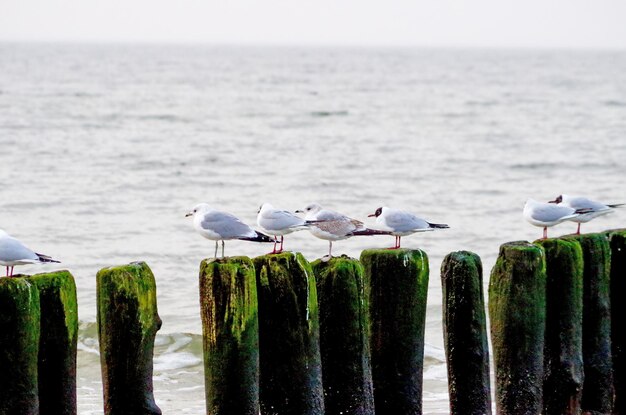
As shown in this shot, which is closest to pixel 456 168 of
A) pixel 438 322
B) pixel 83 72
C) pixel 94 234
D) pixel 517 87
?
pixel 94 234

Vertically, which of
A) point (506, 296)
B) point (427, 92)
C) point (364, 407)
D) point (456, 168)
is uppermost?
point (427, 92)

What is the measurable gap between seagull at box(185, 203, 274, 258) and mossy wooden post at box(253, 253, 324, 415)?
729 mm

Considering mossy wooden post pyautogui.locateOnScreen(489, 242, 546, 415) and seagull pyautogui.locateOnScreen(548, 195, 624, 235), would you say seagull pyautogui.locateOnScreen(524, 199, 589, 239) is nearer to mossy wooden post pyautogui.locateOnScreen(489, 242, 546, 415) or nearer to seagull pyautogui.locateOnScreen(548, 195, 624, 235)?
seagull pyautogui.locateOnScreen(548, 195, 624, 235)

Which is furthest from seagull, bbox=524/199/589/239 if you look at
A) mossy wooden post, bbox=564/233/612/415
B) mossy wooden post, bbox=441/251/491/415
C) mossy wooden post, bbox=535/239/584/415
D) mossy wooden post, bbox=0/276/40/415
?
mossy wooden post, bbox=0/276/40/415

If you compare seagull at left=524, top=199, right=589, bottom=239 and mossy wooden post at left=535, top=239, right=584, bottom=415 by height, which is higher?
seagull at left=524, top=199, right=589, bottom=239

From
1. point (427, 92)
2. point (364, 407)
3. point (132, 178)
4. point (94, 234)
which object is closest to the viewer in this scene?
point (364, 407)

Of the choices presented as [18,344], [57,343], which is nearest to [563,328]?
[57,343]

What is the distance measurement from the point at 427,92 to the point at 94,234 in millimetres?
43709

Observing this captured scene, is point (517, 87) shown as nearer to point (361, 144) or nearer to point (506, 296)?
point (361, 144)

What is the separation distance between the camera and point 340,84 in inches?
2645

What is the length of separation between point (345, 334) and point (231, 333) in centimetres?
71

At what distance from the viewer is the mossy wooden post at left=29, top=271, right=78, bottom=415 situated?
6184 millimetres

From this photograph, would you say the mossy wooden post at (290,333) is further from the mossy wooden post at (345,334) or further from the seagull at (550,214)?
the seagull at (550,214)

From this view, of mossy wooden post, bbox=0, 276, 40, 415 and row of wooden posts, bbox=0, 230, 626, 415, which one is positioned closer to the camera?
mossy wooden post, bbox=0, 276, 40, 415
